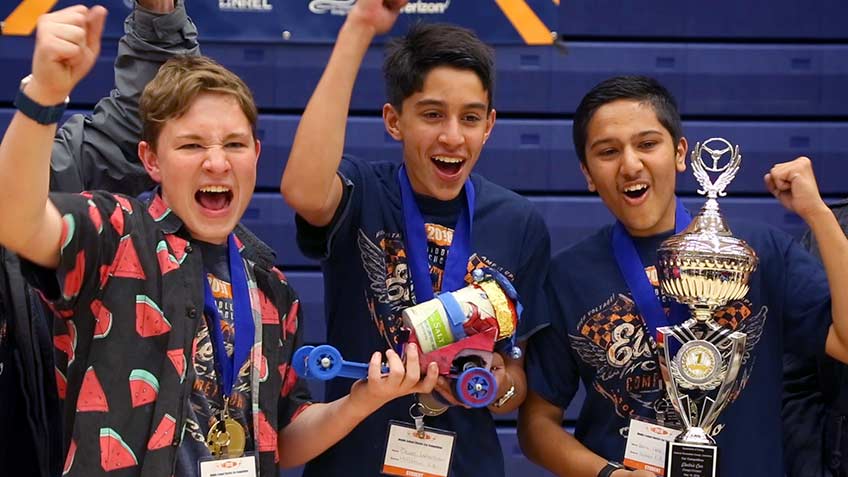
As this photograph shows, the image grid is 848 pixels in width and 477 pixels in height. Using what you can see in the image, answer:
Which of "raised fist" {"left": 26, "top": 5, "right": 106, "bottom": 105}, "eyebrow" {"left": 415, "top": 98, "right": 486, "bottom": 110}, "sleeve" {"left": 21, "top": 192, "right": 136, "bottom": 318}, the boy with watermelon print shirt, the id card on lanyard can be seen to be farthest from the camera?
"eyebrow" {"left": 415, "top": 98, "right": 486, "bottom": 110}

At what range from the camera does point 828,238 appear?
279 cm

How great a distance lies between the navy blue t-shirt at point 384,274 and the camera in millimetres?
2857

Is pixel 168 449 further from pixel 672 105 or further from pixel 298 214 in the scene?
pixel 672 105

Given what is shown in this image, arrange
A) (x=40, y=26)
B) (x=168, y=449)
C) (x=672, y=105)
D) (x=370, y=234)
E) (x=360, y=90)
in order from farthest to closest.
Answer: (x=360, y=90) → (x=672, y=105) → (x=370, y=234) → (x=168, y=449) → (x=40, y=26)

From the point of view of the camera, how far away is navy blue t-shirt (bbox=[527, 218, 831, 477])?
9.32 ft

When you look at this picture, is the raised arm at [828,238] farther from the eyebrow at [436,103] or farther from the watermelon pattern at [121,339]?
the watermelon pattern at [121,339]

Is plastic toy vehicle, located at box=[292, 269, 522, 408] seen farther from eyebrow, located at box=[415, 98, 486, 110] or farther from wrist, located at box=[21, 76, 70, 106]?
wrist, located at box=[21, 76, 70, 106]

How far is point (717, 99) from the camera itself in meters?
5.19

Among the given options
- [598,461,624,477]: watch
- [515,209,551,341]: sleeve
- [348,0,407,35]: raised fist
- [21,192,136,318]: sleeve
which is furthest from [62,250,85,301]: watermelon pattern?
[598,461,624,477]: watch

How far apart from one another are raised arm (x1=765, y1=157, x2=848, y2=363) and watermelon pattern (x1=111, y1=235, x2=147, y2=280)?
1.65 m

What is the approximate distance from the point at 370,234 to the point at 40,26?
1152mm

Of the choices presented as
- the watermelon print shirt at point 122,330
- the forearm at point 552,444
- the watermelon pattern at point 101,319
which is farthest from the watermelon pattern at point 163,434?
the forearm at point 552,444

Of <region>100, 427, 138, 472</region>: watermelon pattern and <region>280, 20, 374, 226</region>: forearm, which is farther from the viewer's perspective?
<region>280, 20, 374, 226</region>: forearm

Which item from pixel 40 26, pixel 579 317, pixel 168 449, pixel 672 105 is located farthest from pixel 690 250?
pixel 40 26
